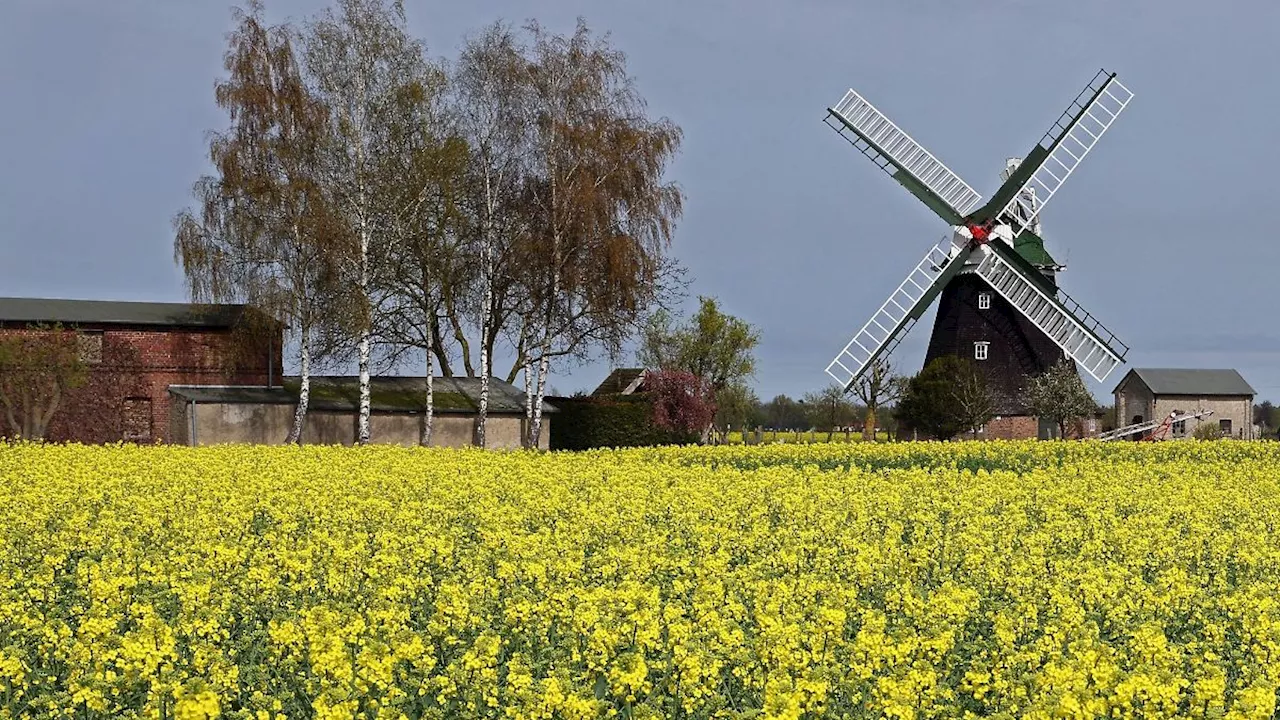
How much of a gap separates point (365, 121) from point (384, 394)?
11.2 metres

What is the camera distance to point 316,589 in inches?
429

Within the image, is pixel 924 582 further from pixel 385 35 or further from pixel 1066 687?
pixel 385 35

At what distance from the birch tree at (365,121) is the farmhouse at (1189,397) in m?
55.0

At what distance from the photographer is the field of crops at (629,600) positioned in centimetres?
766

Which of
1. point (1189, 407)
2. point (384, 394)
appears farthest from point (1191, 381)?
point (384, 394)

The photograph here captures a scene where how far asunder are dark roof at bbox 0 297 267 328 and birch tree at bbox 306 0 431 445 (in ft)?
22.1

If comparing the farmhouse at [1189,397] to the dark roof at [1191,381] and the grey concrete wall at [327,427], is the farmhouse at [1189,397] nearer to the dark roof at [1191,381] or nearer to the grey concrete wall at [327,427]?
the dark roof at [1191,381]

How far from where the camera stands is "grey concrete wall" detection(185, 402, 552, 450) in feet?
154

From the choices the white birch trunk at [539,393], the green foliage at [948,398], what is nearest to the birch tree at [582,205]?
the white birch trunk at [539,393]

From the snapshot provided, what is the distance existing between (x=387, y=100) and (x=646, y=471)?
26905 mm

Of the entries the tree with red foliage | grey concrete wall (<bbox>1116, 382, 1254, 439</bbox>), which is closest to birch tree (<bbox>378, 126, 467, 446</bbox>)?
the tree with red foliage

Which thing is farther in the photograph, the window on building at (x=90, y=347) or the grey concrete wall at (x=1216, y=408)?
the grey concrete wall at (x=1216, y=408)

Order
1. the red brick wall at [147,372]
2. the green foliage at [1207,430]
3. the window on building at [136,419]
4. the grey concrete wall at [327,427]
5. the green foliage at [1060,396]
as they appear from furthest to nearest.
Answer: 1. the green foliage at [1207,430]
2. the green foliage at [1060,396]
3. the window on building at [136,419]
4. the red brick wall at [147,372]
5. the grey concrete wall at [327,427]

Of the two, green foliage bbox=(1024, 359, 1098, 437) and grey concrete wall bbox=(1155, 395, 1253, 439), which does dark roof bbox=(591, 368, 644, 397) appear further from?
grey concrete wall bbox=(1155, 395, 1253, 439)
